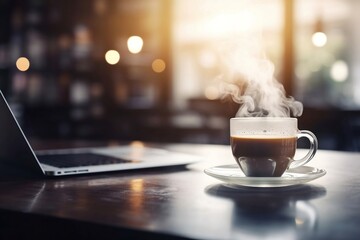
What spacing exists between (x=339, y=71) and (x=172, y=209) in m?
5.36

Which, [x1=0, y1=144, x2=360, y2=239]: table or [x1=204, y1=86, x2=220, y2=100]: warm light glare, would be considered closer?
[x1=0, y1=144, x2=360, y2=239]: table

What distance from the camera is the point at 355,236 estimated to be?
1.55ft

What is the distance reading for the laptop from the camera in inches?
32.3

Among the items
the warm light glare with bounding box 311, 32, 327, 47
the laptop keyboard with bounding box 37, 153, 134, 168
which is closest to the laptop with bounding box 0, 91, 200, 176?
the laptop keyboard with bounding box 37, 153, 134, 168

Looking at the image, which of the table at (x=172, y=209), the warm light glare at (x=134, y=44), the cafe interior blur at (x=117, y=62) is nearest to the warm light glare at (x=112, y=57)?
the cafe interior blur at (x=117, y=62)

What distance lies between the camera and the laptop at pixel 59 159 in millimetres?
819

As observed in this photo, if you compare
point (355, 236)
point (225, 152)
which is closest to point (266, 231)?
point (355, 236)

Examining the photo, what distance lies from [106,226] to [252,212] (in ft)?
0.59

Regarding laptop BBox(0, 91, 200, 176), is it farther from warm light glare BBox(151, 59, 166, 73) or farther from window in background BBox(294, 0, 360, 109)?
warm light glare BBox(151, 59, 166, 73)

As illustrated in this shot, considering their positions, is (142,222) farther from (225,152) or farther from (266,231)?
(225,152)

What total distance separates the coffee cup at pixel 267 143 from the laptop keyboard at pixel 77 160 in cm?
31

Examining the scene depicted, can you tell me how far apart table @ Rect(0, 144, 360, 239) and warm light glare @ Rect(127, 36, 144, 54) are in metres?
4.66

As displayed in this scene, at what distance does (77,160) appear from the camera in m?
1.08

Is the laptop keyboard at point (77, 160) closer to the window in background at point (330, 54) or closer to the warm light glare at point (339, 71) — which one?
the window in background at point (330, 54)
